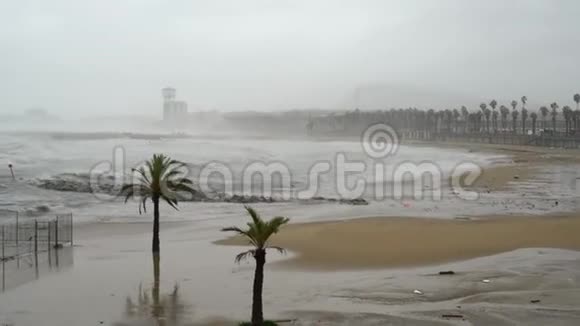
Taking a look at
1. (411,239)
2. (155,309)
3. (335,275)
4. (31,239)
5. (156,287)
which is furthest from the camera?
(411,239)

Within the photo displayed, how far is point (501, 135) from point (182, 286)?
167003 mm

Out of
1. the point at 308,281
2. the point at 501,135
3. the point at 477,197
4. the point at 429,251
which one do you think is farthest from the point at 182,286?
the point at 501,135

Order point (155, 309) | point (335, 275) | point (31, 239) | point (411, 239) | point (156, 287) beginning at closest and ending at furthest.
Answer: point (155, 309) → point (156, 287) → point (335, 275) → point (31, 239) → point (411, 239)

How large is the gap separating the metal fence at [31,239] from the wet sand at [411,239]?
23.7 feet

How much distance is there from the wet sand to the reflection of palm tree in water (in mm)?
6570

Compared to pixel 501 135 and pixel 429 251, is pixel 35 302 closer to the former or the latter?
pixel 429 251

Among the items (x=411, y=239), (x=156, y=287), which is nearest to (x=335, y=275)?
(x=156, y=287)

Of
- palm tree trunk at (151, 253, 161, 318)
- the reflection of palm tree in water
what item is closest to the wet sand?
palm tree trunk at (151, 253, 161, 318)

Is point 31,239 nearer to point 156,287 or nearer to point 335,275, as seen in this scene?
point 156,287

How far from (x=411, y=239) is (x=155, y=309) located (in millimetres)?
15570

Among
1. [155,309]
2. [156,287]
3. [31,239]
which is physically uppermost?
[31,239]

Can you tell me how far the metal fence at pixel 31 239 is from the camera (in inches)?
1071

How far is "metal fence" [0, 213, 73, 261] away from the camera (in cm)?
2721

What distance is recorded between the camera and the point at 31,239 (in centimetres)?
2970
